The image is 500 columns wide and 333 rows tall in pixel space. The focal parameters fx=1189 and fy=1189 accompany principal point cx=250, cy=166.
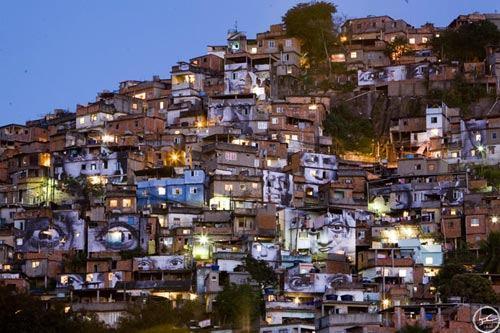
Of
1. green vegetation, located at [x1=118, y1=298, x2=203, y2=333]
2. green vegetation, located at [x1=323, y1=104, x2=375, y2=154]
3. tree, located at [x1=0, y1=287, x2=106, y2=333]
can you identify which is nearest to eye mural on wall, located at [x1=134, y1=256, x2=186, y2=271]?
green vegetation, located at [x1=118, y1=298, x2=203, y2=333]

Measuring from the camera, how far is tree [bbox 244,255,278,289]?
167 ft

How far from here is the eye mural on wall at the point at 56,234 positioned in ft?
184

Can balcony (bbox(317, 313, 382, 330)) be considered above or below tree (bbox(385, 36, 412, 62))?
below

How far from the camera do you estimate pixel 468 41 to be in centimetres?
7638

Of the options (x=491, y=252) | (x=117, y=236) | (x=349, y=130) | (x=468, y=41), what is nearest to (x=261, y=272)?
(x=117, y=236)

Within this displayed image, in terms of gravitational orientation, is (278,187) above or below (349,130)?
below

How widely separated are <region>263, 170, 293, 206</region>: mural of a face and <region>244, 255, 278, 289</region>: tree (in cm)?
824

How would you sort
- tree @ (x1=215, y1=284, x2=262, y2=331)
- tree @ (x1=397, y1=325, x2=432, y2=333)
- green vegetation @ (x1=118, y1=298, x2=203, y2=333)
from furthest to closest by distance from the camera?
1. tree @ (x1=215, y1=284, x2=262, y2=331)
2. green vegetation @ (x1=118, y1=298, x2=203, y2=333)
3. tree @ (x1=397, y1=325, x2=432, y2=333)

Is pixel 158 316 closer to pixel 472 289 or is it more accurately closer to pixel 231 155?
pixel 472 289

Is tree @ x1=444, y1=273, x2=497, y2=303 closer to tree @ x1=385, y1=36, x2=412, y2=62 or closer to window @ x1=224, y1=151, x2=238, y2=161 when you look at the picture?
window @ x1=224, y1=151, x2=238, y2=161

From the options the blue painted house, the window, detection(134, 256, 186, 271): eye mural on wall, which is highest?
the window

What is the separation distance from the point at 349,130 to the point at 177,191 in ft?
50.8

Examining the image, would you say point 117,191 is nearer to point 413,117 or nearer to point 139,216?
point 139,216

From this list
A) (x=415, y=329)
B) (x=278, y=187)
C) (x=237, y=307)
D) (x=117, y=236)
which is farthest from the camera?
(x=278, y=187)
